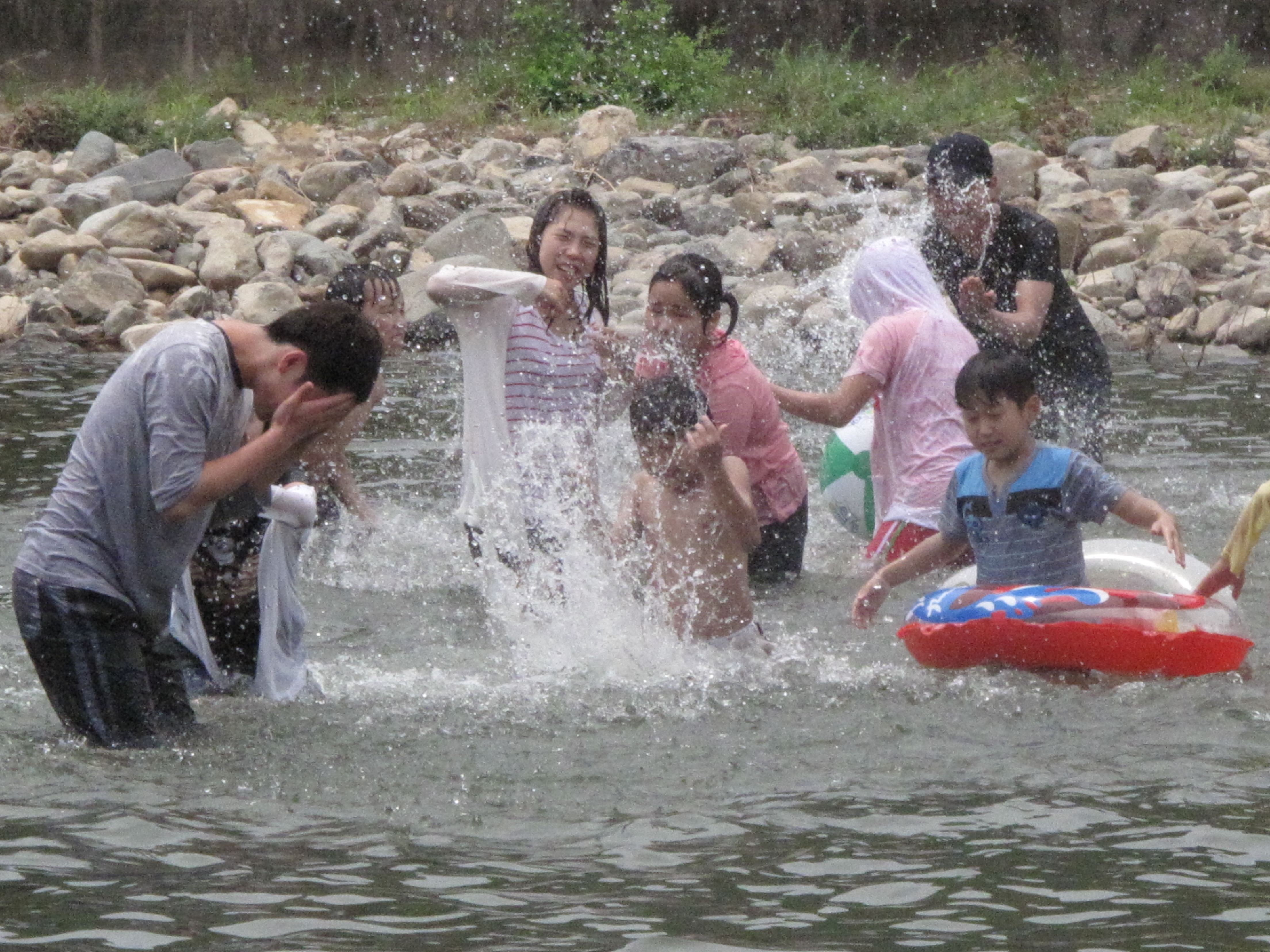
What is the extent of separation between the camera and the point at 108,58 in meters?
21.6

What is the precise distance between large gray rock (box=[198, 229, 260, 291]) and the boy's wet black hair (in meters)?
9.68

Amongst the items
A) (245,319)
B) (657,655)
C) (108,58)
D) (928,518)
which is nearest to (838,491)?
(928,518)

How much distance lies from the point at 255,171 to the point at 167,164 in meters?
0.80

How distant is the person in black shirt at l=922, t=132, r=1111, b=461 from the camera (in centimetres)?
695

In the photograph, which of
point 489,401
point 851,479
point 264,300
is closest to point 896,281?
point 851,479

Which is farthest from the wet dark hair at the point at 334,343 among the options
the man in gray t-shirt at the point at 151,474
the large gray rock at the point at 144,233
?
the large gray rock at the point at 144,233

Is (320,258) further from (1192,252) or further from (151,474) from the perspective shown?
(151,474)

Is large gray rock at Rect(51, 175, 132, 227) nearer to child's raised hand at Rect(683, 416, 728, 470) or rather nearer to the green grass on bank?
the green grass on bank

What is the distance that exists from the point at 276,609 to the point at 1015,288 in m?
3.35

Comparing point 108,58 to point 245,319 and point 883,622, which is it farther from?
point 883,622

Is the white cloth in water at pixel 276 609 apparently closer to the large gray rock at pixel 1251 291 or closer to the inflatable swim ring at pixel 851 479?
the inflatable swim ring at pixel 851 479

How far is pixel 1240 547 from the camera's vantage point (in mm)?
4953

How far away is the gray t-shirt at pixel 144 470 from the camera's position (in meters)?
4.29

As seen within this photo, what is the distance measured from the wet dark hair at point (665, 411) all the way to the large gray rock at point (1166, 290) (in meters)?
8.80
